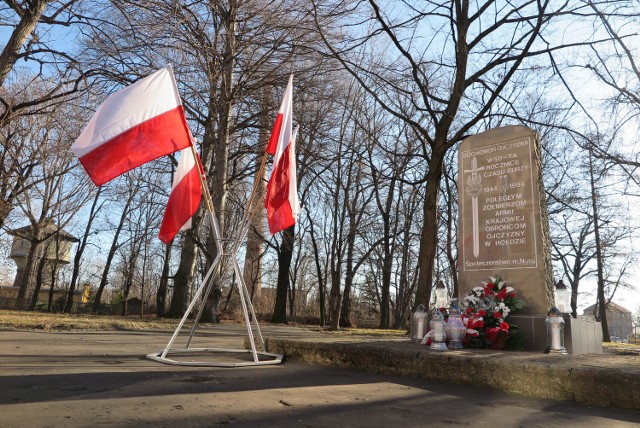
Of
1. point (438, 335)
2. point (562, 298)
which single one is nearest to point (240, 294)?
point (438, 335)

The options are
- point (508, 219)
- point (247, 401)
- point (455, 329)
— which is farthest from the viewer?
point (508, 219)

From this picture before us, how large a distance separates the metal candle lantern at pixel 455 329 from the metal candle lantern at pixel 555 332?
3.45 feet

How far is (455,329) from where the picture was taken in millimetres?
6434

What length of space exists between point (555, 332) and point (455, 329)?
4.10 ft

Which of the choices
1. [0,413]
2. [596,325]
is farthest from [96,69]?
[596,325]

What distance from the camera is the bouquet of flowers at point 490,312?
6.64 meters

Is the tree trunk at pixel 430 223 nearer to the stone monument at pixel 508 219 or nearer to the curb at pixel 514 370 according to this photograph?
the stone monument at pixel 508 219

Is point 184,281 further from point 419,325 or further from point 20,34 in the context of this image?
point 419,325

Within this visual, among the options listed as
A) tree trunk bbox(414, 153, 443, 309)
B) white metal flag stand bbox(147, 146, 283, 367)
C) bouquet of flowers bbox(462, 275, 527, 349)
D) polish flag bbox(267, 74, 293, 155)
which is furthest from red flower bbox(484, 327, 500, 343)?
tree trunk bbox(414, 153, 443, 309)

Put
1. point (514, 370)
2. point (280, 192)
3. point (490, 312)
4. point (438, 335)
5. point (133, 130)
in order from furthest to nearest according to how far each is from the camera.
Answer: point (490, 312)
point (280, 192)
point (438, 335)
point (133, 130)
point (514, 370)

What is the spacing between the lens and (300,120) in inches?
627

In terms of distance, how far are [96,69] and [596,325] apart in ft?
42.2

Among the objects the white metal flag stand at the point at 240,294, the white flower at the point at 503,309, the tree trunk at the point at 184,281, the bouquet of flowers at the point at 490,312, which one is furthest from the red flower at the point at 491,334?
the tree trunk at the point at 184,281

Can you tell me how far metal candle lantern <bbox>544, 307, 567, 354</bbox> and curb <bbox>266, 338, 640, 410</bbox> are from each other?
1194mm
